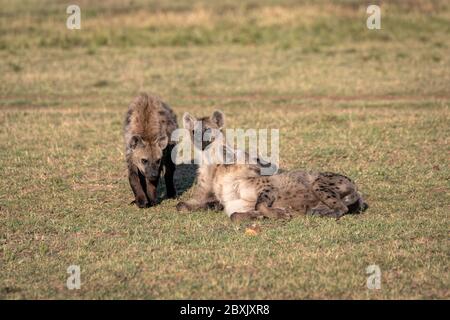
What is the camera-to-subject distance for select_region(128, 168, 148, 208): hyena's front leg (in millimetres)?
7699

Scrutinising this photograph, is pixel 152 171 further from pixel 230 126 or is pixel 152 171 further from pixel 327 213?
pixel 230 126

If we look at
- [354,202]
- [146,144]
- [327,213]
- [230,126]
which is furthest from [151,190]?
[230,126]

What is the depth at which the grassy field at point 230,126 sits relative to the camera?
5.75 meters

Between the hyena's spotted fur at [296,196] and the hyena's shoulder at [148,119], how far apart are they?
1.12 m

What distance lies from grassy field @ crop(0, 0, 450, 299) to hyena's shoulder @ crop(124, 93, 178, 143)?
71 cm

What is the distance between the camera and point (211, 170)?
753 cm

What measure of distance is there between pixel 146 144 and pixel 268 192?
1369 millimetres

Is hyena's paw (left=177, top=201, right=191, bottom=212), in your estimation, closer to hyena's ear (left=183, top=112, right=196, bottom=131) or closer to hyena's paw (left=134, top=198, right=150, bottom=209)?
hyena's paw (left=134, top=198, right=150, bottom=209)

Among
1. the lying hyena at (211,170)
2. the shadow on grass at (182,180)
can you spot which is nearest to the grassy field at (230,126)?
the shadow on grass at (182,180)

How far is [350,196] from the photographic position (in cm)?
720

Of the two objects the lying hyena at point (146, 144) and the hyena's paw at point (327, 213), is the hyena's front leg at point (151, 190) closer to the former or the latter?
the lying hyena at point (146, 144)

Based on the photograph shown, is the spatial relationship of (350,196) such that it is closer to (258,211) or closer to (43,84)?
(258,211)

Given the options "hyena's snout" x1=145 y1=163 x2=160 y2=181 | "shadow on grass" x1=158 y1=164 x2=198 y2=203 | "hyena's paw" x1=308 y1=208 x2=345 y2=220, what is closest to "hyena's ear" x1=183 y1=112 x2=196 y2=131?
"hyena's snout" x1=145 y1=163 x2=160 y2=181
